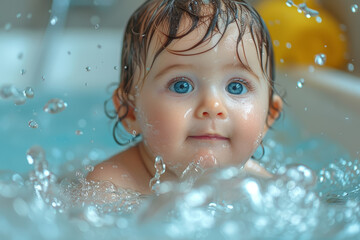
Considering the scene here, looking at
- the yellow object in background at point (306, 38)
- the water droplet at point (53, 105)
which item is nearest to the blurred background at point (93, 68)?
the yellow object in background at point (306, 38)

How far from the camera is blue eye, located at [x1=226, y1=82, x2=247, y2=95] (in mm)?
1095

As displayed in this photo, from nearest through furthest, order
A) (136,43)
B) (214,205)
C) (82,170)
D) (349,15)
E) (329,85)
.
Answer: (214,205) < (136,43) < (82,170) < (329,85) < (349,15)

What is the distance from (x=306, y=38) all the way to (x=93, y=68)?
938 mm

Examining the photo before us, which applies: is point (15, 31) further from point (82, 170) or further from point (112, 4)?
point (82, 170)

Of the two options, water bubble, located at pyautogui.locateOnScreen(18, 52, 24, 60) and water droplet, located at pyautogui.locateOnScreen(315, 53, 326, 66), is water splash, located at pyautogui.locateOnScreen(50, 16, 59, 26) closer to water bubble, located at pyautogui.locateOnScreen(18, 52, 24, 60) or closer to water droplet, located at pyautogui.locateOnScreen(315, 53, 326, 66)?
water bubble, located at pyautogui.locateOnScreen(18, 52, 24, 60)

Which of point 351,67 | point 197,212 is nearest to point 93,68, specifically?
point 351,67

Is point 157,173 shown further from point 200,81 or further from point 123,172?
point 200,81

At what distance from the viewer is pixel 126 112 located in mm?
1271

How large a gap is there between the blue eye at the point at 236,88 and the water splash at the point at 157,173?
0.67 feet

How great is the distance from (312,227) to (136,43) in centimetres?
56

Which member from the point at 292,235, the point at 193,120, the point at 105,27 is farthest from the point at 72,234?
the point at 105,27

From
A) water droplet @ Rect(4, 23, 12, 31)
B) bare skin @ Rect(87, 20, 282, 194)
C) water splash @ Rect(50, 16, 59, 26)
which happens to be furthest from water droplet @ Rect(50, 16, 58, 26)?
bare skin @ Rect(87, 20, 282, 194)

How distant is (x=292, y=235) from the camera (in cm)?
78

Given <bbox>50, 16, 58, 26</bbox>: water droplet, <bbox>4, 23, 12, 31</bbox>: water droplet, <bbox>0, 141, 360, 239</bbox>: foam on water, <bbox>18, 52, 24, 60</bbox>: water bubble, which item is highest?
<bbox>0, 141, 360, 239</bbox>: foam on water
